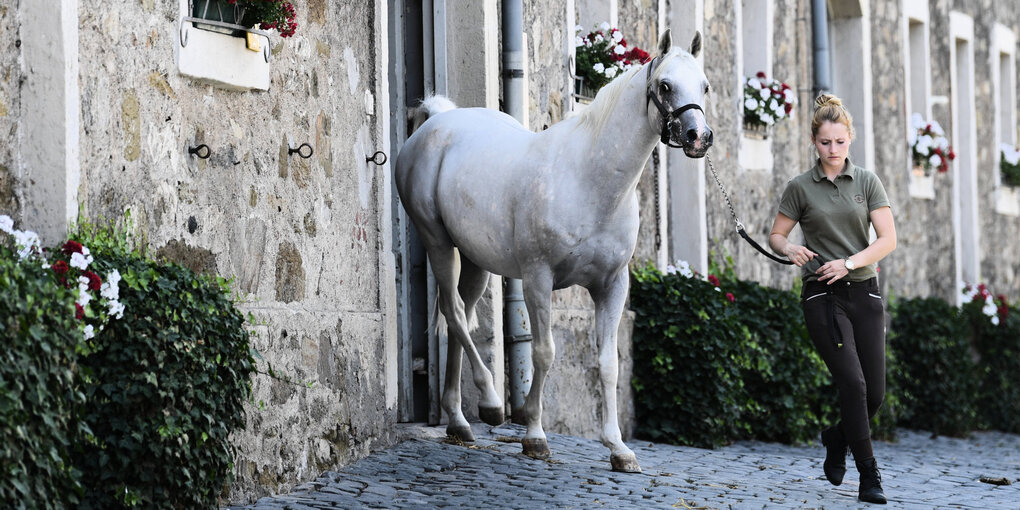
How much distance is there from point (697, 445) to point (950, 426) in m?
4.95

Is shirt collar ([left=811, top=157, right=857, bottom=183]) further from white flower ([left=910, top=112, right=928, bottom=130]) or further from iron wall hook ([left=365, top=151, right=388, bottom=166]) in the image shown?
white flower ([left=910, top=112, right=928, bottom=130])

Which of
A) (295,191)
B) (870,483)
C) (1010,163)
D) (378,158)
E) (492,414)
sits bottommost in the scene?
(870,483)

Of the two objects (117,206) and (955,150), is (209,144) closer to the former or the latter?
(117,206)

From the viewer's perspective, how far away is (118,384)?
15.5 ft

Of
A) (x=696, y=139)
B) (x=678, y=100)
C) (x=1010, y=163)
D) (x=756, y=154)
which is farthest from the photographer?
(x=1010, y=163)

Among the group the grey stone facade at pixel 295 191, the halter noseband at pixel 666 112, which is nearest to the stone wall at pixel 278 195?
the grey stone facade at pixel 295 191

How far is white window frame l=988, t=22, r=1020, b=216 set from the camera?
18.2 metres

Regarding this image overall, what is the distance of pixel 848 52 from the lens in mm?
14656

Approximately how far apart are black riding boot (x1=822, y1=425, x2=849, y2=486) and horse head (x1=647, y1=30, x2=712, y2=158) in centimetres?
167

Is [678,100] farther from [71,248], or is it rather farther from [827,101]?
[71,248]

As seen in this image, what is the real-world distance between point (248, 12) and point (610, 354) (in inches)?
95.1

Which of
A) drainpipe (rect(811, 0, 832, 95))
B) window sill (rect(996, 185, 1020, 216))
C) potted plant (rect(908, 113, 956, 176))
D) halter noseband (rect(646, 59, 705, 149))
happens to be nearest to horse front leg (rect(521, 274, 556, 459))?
halter noseband (rect(646, 59, 705, 149))

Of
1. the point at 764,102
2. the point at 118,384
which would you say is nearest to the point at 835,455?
the point at 118,384

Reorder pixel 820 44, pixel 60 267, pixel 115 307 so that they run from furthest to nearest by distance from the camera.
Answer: pixel 820 44
pixel 115 307
pixel 60 267
